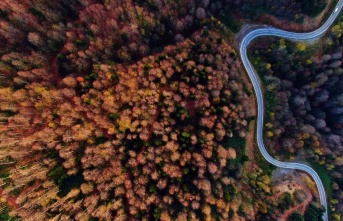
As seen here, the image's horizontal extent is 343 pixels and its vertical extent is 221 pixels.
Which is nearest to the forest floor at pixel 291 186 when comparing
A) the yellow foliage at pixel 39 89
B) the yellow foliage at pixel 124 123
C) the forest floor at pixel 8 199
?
the yellow foliage at pixel 124 123

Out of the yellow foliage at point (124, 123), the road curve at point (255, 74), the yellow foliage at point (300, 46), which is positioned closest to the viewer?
the yellow foliage at point (124, 123)

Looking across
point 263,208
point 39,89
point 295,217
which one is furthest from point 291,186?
point 39,89

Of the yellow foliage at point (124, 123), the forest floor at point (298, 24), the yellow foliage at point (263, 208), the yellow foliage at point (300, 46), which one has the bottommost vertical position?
the yellow foliage at point (263, 208)

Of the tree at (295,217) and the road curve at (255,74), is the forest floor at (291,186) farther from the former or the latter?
the road curve at (255,74)

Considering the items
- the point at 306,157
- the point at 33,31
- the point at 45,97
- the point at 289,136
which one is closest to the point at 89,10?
the point at 33,31

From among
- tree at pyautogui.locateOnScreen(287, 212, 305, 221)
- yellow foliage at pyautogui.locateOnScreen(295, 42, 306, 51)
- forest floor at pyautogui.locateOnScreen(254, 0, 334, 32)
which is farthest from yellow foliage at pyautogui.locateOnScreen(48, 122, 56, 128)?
yellow foliage at pyautogui.locateOnScreen(295, 42, 306, 51)

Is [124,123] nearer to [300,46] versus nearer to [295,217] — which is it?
[295,217]

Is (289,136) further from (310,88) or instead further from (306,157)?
(310,88)

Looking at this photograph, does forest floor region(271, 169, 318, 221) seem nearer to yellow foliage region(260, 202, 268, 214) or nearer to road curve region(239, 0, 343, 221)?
road curve region(239, 0, 343, 221)
